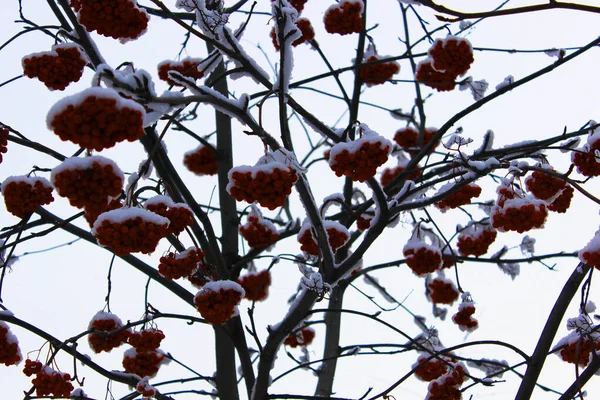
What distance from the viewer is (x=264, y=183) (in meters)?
2.48

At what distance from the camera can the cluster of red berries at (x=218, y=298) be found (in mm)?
3207

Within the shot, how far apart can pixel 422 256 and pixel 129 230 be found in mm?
2768

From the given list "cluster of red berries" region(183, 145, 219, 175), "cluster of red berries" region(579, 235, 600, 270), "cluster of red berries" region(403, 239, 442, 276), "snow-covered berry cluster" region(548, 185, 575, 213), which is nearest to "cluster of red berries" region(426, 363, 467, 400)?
"cluster of red berries" region(403, 239, 442, 276)

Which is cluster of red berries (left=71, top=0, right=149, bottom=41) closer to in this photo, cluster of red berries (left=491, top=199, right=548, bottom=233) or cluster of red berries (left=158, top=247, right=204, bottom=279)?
cluster of red berries (left=158, top=247, right=204, bottom=279)

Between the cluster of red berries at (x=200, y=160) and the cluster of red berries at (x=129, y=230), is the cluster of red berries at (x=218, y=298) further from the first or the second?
the cluster of red berries at (x=200, y=160)

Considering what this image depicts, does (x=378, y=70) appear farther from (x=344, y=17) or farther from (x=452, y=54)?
(x=452, y=54)

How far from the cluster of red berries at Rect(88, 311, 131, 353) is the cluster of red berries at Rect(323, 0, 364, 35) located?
2.94 m

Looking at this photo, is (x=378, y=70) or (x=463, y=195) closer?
(x=463, y=195)

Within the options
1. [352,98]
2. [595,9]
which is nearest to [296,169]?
[595,9]

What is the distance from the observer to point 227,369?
449 centimetres

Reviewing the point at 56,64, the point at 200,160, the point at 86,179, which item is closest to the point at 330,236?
the point at 56,64

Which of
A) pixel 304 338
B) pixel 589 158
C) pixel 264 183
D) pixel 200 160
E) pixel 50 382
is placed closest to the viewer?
pixel 264 183

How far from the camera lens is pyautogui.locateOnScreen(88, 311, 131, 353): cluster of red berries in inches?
147

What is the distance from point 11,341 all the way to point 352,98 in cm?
357
